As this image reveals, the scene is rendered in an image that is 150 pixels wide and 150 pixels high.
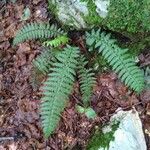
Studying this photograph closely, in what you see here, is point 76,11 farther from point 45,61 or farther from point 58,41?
point 45,61

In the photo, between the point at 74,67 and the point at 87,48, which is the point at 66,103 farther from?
the point at 87,48

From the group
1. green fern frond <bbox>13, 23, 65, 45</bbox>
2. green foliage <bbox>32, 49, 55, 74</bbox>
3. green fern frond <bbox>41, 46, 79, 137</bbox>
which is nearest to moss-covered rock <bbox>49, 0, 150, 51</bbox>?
green fern frond <bbox>13, 23, 65, 45</bbox>

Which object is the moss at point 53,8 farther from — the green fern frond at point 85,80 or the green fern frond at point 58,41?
the green fern frond at point 85,80

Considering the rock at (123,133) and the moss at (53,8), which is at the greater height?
the moss at (53,8)

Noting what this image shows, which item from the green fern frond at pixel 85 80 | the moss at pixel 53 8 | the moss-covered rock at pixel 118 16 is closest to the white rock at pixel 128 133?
the green fern frond at pixel 85 80

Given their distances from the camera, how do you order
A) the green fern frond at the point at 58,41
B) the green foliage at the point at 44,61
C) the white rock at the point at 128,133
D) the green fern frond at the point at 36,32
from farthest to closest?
the green fern frond at the point at 36,32
the green foliage at the point at 44,61
the green fern frond at the point at 58,41
the white rock at the point at 128,133

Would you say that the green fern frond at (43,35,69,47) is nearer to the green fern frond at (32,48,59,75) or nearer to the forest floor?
the green fern frond at (32,48,59,75)

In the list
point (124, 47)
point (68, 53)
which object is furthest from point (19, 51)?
point (124, 47)
